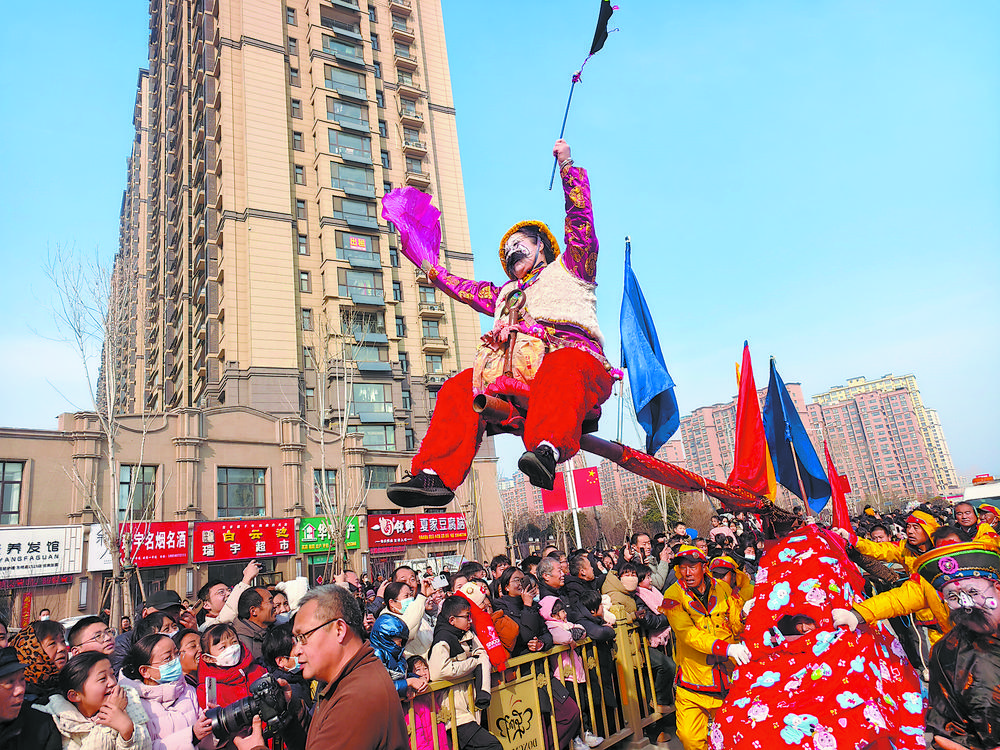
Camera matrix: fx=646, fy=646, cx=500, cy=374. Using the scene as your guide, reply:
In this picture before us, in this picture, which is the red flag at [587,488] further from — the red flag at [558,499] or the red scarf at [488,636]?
the red scarf at [488,636]

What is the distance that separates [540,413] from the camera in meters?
3.21

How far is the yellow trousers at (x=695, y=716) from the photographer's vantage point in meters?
4.28

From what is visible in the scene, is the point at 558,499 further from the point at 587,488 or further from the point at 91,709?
the point at 91,709

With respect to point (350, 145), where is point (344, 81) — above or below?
above

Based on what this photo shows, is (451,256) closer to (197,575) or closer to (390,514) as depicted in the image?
(390,514)

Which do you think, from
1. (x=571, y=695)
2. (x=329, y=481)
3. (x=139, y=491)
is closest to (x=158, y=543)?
(x=139, y=491)

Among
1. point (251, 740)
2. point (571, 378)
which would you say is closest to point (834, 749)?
point (571, 378)

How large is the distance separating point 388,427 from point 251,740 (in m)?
25.7

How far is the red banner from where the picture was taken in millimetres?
24188

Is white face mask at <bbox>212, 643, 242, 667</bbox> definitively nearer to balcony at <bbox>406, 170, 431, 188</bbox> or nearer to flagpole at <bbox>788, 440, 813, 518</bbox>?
flagpole at <bbox>788, 440, 813, 518</bbox>

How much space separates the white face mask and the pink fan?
277 cm

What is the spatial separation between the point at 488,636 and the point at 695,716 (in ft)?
4.90

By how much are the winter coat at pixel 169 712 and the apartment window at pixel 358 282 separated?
1033 inches

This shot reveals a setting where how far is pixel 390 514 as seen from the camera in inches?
992
